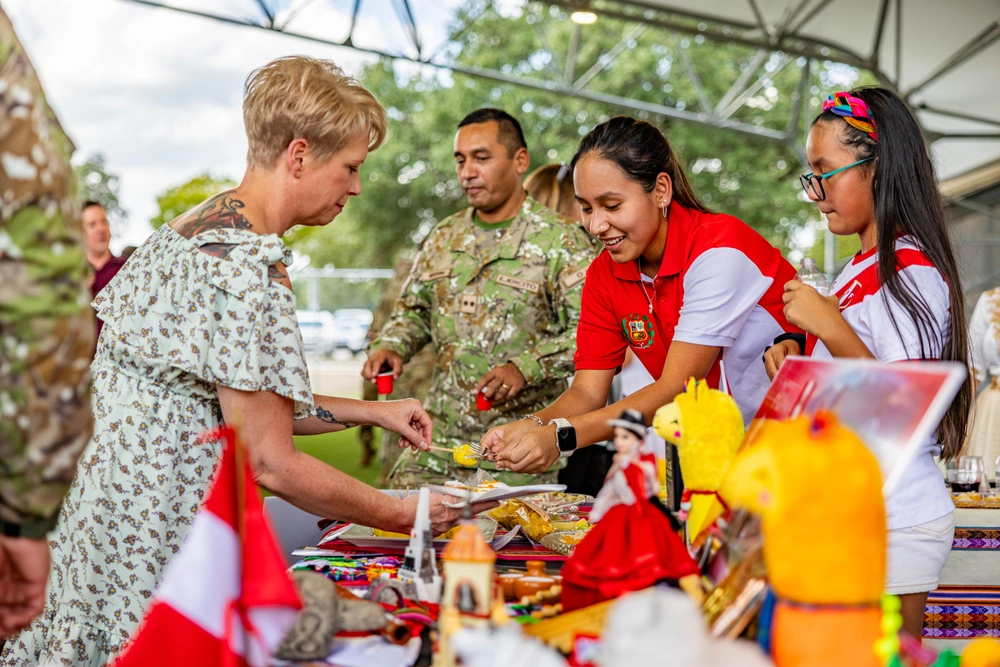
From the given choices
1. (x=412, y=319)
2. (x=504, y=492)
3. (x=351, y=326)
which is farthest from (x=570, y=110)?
(x=504, y=492)

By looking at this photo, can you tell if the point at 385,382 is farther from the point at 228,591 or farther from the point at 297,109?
the point at 228,591

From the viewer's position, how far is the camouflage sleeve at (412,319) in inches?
134

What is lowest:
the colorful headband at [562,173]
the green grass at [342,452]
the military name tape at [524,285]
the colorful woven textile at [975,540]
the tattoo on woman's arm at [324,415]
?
the green grass at [342,452]

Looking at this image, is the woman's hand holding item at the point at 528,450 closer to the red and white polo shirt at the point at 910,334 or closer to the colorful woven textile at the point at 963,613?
the red and white polo shirt at the point at 910,334

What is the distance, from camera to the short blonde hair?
5.84 feet

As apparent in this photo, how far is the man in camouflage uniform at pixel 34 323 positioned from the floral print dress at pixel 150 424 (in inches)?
17.2

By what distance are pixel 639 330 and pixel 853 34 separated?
7.38 meters

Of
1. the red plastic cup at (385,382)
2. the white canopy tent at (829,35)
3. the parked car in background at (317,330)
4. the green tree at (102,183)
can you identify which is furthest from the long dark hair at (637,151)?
the green tree at (102,183)

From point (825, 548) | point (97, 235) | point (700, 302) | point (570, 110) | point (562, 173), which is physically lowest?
point (825, 548)

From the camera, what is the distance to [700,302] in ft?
7.14

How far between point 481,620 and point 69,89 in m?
23.8

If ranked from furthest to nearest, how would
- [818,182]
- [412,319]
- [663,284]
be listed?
[412,319] < [663,284] < [818,182]

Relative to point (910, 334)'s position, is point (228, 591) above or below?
below

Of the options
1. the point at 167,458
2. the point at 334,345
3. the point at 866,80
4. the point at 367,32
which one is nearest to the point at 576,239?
the point at 167,458
